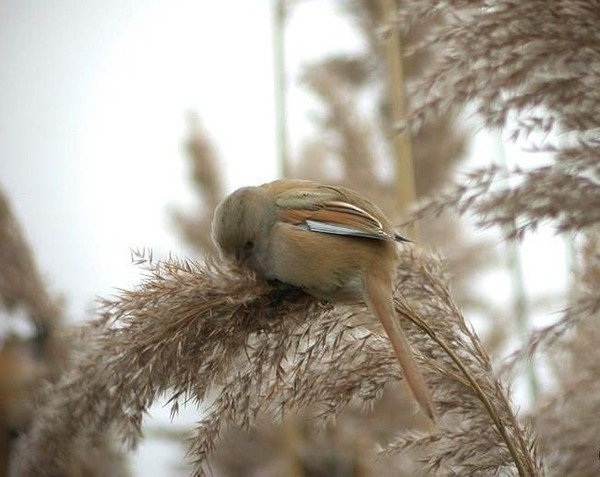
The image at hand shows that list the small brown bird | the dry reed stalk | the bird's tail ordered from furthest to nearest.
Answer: the small brown bird < the dry reed stalk < the bird's tail

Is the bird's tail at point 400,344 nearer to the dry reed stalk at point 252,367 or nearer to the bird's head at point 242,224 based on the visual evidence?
the dry reed stalk at point 252,367

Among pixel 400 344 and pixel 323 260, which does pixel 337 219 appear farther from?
pixel 400 344

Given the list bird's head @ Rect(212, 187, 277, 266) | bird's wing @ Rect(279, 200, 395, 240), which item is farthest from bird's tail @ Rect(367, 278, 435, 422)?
bird's head @ Rect(212, 187, 277, 266)

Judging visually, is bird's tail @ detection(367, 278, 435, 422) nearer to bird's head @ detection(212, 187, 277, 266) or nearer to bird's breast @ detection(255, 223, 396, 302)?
bird's breast @ detection(255, 223, 396, 302)

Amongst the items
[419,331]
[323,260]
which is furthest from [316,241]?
[419,331]

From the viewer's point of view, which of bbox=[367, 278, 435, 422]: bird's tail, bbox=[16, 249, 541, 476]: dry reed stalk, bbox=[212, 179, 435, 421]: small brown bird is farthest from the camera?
bbox=[212, 179, 435, 421]: small brown bird

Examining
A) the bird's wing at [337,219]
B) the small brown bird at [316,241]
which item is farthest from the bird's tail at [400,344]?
the bird's wing at [337,219]

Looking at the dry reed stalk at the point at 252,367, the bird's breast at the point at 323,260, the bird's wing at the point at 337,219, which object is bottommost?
the dry reed stalk at the point at 252,367

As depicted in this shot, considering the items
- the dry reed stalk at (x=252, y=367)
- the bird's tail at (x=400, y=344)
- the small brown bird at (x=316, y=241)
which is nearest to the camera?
the bird's tail at (x=400, y=344)

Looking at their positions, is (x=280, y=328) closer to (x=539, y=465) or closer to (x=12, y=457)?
(x=539, y=465)
